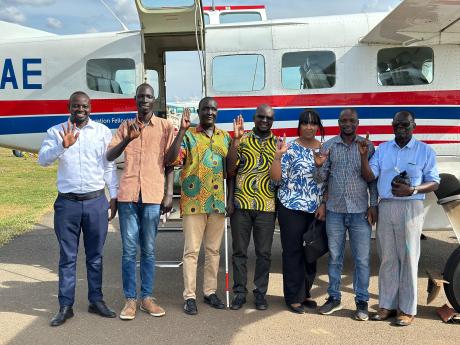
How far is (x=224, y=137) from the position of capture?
4672 mm

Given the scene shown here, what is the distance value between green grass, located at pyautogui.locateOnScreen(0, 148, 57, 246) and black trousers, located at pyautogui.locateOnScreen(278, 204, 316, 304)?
16.7 feet

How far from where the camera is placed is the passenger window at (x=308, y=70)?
20.5 ft

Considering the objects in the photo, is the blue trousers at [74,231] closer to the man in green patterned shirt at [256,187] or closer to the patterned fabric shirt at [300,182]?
the man in green patterned shirt at [256,187]

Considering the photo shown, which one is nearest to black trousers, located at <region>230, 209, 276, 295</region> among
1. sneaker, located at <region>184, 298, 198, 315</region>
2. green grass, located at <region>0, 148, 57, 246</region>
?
sneaker, located at <region>184, 298, 198, 315</region>

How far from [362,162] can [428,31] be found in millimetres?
2599

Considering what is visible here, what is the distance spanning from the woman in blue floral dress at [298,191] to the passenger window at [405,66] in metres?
2.16

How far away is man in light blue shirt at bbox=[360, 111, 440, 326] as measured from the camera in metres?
4.19

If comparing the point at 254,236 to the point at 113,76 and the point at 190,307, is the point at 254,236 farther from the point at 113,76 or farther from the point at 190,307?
the point at 113,76

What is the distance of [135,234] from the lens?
4.42 meters

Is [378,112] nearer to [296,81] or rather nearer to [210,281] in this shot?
[296,81]

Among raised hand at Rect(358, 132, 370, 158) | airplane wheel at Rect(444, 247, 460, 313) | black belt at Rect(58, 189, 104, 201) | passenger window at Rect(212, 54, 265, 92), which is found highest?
passenger window at Rect(212, 54, 265, 92)

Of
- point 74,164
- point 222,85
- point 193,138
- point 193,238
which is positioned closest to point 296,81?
point 222,85

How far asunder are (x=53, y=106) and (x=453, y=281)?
210 inches

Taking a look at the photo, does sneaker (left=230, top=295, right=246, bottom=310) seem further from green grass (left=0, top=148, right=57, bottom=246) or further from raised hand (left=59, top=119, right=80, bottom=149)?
green grass (left=0, top=148, right=57, bottom=246)
